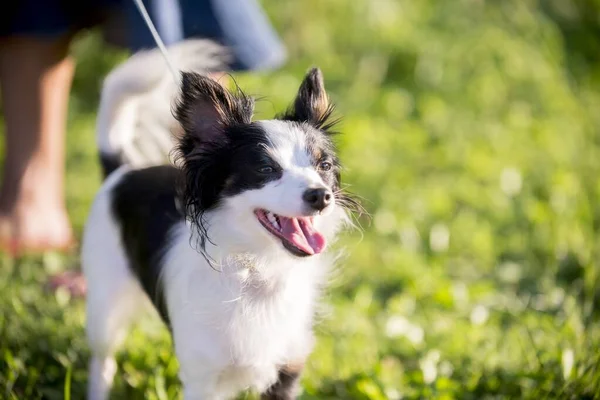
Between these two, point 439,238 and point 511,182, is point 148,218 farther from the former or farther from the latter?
point 511,182

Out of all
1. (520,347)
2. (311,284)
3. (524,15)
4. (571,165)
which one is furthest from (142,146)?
(524,15)

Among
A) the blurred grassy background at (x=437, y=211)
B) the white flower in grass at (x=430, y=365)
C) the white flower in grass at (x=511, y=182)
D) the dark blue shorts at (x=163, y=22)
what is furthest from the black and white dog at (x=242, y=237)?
the white flower in grass at (x=511, y=182)

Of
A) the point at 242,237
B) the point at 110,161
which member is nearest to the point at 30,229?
the point at 110,161

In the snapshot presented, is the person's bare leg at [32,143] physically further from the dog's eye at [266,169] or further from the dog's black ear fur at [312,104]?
the dog's eye at [266,169]

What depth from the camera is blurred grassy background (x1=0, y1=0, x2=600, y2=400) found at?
2.67m

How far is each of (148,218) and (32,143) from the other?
1663 millimetres

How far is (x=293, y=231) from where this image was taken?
2039mm

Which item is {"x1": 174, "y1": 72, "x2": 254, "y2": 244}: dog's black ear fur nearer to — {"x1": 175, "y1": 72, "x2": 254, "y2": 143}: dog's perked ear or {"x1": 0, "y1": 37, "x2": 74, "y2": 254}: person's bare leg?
{"x1": 175, "y1": 72, "x2": 254, "y2": 143}: dog's perked ear

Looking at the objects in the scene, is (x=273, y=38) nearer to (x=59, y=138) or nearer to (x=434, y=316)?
(x=59, y=138)

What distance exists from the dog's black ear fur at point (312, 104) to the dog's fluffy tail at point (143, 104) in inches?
15.2

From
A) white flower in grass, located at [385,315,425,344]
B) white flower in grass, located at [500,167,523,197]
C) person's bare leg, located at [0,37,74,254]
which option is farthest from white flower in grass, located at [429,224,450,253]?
person's bare leg, located at [0,37,74,254]

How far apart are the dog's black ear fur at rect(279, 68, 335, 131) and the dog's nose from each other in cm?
39

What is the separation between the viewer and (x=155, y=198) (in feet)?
8.00

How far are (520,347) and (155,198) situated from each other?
58.5 inches
